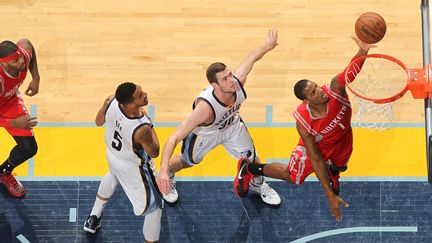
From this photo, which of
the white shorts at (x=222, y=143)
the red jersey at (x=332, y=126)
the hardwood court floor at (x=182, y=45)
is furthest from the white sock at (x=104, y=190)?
the red jersey at (x=332, y=126)

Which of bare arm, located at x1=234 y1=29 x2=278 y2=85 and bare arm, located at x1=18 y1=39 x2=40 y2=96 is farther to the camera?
bare arm, located at x1=18 y1=39 x2=40 y2=96

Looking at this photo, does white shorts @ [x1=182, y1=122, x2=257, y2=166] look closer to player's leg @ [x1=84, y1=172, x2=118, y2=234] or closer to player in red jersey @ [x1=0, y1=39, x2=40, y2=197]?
player's leg @ [x1=84, y1=172, x2=118, y2=234]

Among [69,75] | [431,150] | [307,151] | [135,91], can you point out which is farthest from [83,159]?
[431,150]

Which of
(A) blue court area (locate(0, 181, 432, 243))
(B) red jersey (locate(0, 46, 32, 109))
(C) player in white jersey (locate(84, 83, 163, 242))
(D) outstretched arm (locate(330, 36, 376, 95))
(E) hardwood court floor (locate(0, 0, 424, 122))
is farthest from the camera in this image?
(E) hardwood court floor (locate(0, 0, 424, 122))

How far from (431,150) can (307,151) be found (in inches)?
43.3

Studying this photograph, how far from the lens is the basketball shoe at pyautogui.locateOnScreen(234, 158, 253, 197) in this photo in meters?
7.38

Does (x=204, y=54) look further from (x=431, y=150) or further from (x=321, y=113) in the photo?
(x=431, y=150)

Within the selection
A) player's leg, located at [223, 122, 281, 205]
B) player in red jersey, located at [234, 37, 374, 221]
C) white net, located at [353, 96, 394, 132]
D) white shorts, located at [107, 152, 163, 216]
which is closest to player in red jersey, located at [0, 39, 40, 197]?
white shorts, located at [107, 152, 163, 216]

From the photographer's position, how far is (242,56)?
27.1 ft

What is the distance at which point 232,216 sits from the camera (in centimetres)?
768

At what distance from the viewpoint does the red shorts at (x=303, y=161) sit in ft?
23.2

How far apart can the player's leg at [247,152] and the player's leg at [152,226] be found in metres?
0.97

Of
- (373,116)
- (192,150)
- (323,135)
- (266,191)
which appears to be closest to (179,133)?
(192,150)

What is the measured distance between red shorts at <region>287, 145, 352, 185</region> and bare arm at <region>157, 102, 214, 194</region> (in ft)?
3.00
